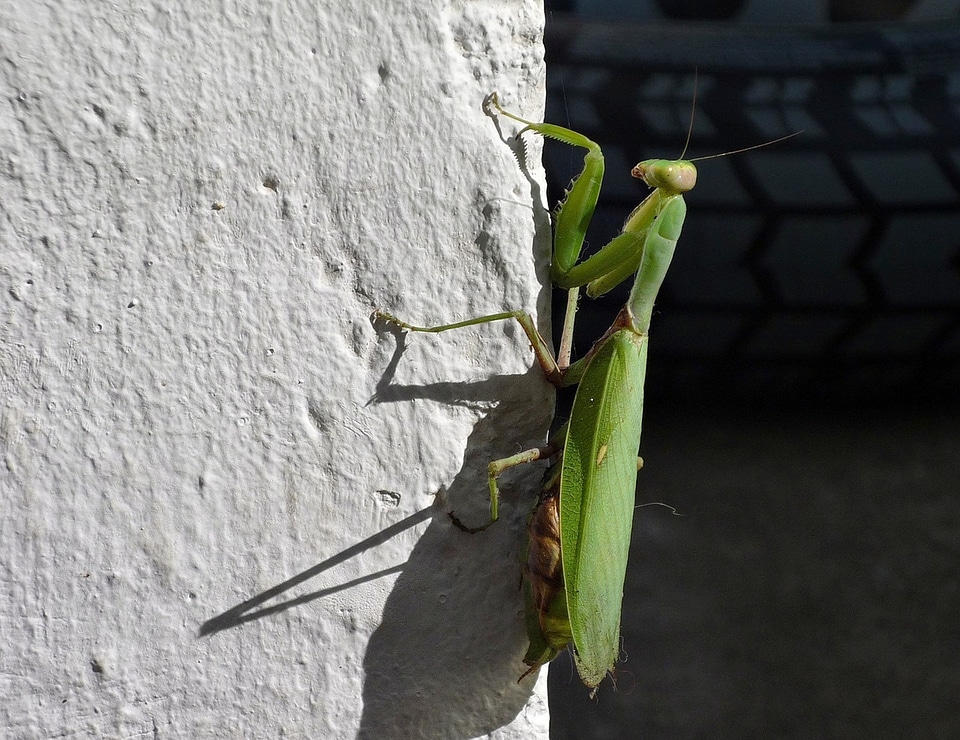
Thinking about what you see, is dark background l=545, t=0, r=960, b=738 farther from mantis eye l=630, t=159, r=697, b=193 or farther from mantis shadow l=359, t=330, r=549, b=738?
mantis shadow l=359, t=330, r=549, b=738

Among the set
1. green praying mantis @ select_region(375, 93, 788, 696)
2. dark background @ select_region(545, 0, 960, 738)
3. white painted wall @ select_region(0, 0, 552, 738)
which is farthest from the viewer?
dark background @ select_region(545, 0, 960, 738)

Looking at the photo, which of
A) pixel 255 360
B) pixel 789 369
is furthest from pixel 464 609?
pixel 789 369

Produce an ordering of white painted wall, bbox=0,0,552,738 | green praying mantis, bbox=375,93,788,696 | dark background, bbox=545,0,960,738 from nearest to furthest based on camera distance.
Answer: white painted wall, bbox=0,0,552,738
green praying mantis, bbox=375,93,788,696
dark background, bbox=545,0,960,738

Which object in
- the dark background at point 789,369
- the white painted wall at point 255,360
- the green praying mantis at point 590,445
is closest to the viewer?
the white painted wall at point 255,360

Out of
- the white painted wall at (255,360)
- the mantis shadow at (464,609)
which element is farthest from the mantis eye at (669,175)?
the mantis shadow at (464,609)

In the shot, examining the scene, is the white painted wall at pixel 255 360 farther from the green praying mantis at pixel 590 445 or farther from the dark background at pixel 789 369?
the dark background at pixel 789 369

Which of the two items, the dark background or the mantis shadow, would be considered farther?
the dark background

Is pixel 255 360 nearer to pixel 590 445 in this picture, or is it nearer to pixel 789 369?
pixel 590 445

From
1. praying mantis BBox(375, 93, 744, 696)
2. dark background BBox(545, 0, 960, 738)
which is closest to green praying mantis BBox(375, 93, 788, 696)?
praying mantis BBox(375, 93, 744, 696)
